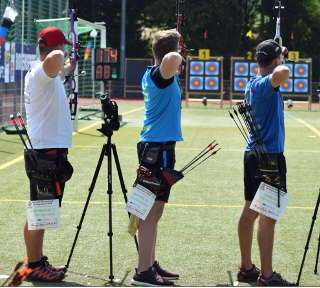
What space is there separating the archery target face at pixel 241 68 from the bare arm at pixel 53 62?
85.7 feet

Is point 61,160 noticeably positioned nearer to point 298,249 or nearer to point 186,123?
point 298,249

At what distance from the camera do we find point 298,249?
5.96m

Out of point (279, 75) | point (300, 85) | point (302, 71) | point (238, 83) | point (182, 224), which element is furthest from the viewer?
point (238, 83)

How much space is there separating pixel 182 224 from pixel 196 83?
23.6 metres

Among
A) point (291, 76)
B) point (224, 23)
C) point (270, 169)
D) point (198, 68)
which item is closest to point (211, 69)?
point (198, 68)

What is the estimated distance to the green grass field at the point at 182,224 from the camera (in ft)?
17.6

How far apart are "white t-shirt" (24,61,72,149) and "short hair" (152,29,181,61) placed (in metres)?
0.68

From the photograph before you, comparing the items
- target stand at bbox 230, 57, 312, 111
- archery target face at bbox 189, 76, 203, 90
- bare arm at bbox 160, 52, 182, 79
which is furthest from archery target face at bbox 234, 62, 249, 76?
→ bare arm at bbox 160, 52, 182, 79

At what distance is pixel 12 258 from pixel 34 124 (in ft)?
3.95

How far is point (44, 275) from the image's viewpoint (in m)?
4.86

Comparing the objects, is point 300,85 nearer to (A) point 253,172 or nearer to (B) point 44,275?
(A) point 253,172

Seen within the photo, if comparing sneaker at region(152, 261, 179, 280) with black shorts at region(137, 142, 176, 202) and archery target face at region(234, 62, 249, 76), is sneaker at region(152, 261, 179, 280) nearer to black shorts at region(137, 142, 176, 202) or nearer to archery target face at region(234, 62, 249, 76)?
black shorts at region(137, 142, 176, 202)

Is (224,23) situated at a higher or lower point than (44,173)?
higher

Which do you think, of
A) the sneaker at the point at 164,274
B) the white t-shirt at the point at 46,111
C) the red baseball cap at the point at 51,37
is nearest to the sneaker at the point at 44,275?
the sneaker at the point at 164,274
